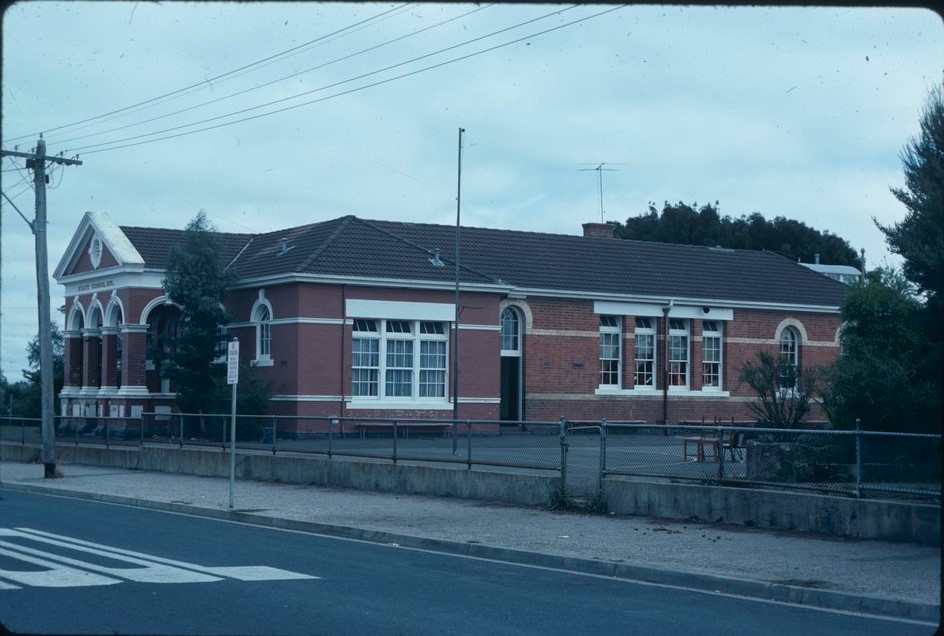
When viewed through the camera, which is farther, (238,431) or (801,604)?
(238,431)

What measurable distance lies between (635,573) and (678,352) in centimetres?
3144

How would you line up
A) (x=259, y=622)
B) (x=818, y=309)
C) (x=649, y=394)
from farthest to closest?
(x=818, y=309) → (x=649, y=394) → (x=259, y=622)

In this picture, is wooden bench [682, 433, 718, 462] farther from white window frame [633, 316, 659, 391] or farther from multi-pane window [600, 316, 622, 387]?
white window frame [633, 316, 659, 391]

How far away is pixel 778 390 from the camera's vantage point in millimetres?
20453

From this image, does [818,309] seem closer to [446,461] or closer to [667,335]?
[667,335]

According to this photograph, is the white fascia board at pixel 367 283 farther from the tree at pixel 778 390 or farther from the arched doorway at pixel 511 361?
the tree at pixel 778 390

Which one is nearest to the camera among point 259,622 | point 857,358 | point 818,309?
point 259,622

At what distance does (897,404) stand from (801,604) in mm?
6989

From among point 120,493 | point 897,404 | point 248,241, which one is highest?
point 248,241

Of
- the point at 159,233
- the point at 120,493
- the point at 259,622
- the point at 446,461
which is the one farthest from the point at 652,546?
the point at 159,233

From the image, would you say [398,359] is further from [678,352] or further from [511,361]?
[678,352]

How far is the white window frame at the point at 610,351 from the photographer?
42125 millimetres

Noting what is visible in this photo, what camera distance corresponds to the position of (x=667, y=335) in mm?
43656

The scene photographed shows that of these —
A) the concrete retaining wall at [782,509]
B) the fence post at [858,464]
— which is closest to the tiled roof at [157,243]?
the concrete retaining wall at [782,509]
